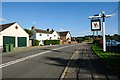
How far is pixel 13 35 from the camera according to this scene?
5184cm

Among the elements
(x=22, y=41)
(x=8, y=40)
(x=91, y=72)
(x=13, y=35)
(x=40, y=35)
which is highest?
(x=40, y=35)

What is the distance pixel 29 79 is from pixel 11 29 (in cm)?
4390

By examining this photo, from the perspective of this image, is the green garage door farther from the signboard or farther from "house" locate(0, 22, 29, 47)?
the signboard

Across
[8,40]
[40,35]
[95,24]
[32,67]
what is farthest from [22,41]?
[32,67]

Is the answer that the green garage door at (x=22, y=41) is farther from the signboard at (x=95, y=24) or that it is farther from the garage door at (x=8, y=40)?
the signboard at (x=95, y=24)

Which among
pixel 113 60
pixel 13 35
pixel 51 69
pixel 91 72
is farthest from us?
pixel 13 35

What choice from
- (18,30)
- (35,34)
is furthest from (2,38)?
(35,34)

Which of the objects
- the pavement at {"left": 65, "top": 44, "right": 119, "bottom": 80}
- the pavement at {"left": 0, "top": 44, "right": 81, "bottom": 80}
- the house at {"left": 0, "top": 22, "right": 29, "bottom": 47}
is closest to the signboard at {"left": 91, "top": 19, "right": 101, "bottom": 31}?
the pavement at {"left": 0, "top": 44, "right": 81, "bottom": 80}

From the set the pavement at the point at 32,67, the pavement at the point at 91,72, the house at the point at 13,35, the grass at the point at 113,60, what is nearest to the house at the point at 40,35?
the house at the point at 13,35

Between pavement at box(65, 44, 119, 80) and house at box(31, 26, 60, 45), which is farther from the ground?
house at box(31, 26, 60, 45)

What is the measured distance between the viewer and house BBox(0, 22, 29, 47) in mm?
48156

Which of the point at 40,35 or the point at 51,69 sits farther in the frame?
the point at 40,35

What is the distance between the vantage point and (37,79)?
946cm

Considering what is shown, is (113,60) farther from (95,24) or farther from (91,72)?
(95,24)
